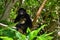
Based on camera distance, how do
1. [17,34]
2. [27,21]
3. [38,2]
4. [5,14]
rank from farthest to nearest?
[38,2]
[27,21]
[5,14]
[17,34]

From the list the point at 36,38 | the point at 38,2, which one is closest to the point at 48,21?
the point at 38,2

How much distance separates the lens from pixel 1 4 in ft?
9.78

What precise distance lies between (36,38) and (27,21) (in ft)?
5.99

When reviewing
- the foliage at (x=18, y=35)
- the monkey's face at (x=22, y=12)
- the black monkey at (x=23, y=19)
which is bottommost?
the foliage at (x=18, y=35)

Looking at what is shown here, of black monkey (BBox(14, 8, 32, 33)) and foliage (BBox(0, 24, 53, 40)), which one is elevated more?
black monkey (BBox(14, 8, 32, 33))

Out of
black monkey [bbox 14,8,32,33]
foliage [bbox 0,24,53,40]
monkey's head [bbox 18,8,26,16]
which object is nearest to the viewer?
foliage [bbox 0,24,53,40]

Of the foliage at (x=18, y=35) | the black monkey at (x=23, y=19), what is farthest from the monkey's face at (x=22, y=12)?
the foliage at (x=18, y=35)

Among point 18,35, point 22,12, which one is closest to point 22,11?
point 22,12

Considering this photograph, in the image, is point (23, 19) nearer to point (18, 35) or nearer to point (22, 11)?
point (22, 11)

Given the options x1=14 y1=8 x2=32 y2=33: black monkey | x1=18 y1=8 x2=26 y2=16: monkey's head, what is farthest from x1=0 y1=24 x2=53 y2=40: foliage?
x1=18 y1=8 x2=26 y2=16: monkey's head

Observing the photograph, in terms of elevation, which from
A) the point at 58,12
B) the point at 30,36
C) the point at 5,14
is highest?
the point at 58,12

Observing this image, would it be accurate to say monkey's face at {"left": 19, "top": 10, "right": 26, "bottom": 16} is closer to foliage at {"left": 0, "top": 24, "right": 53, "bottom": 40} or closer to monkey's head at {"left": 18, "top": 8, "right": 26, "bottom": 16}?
monkey's head at {"left": 18, "top": 8, "right": 26, "bottom": 16}

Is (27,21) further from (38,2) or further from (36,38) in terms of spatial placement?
(36,38)

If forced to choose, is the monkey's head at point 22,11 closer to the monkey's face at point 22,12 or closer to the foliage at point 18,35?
the monkey's face at point 22,12
